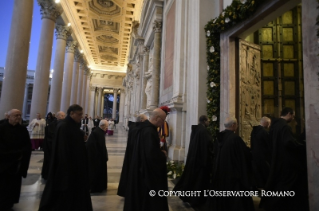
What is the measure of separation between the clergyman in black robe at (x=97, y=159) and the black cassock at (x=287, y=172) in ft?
9.24

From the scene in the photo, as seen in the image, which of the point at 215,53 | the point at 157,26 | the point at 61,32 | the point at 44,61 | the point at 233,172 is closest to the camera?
the point at 233,172

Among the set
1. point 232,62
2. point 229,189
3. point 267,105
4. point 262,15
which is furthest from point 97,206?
point 267,105

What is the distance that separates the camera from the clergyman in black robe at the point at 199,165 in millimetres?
3242

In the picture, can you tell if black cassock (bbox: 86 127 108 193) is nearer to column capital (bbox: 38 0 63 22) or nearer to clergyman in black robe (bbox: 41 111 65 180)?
clergyman in black robe (bbox: 41 111 65 180)

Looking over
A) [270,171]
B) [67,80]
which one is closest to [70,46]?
[67,80]

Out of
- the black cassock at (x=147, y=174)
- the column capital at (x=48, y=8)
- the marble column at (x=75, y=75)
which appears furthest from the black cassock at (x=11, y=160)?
the marble column at (x=75, y=75)

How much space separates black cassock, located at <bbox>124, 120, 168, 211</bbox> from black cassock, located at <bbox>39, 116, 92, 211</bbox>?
66 cm

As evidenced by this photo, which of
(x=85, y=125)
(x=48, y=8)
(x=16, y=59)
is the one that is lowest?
(x=85, y=125)

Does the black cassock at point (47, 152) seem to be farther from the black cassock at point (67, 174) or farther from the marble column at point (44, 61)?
the marble column at point (44, 61)

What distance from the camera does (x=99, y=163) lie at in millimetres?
3947

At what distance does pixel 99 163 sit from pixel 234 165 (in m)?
2.51

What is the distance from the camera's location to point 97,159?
3.92 meters

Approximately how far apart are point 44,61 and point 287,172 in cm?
1186

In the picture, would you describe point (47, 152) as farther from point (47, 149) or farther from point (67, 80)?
point (67, 80)
